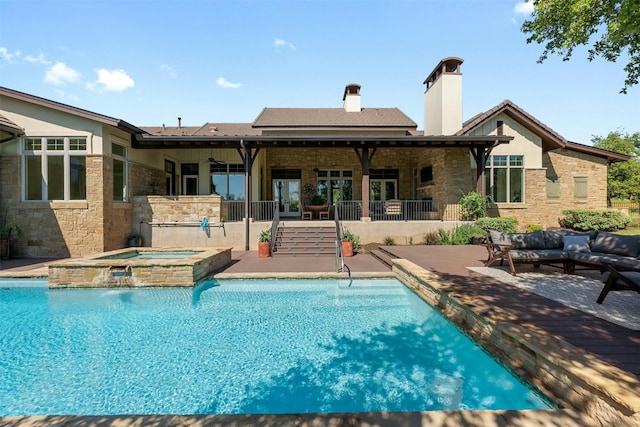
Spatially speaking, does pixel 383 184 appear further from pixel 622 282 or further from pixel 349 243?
pixel 622 282

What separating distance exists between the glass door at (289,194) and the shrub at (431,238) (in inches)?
287

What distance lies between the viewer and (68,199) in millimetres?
10547

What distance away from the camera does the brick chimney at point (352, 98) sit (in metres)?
18.5

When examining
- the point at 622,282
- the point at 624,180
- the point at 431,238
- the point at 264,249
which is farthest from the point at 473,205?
the point at 624,180

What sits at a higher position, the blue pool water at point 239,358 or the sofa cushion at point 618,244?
the sofa cushion at point 618,244

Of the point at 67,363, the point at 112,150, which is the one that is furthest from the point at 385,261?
the point at 112,150

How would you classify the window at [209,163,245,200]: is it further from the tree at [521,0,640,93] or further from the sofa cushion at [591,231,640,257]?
the sofa cushion at [591,231,640,257]

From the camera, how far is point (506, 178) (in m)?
14.0

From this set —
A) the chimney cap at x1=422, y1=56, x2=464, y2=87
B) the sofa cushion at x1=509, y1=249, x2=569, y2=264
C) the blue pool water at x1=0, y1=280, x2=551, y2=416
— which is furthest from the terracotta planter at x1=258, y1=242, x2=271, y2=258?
the chimney cap at x1=422, y1=56, x2=464, y2=87

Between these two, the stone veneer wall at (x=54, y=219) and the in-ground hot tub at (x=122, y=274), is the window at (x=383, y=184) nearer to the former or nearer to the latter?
the in-ground hot tub at (x=122, y=274)

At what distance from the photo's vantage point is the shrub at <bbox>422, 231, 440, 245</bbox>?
40.0ft

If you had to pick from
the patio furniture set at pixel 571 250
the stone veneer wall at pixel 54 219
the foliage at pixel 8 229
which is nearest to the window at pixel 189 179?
the stone veneer wall at pixel 54 219

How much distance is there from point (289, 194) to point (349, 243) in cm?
725

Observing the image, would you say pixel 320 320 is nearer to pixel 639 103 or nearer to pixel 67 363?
pixel 67 363
